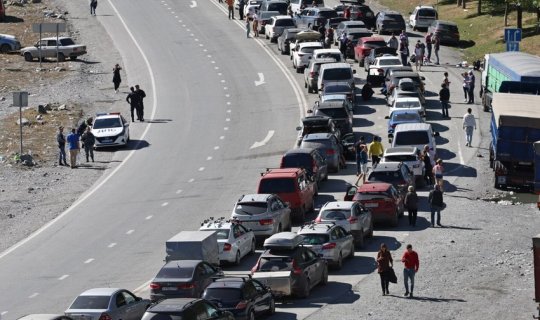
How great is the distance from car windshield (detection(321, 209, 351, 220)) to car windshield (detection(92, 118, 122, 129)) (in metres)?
19.8

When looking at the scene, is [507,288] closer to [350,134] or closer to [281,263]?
[281,263]

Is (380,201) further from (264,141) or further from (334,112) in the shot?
(264,141)

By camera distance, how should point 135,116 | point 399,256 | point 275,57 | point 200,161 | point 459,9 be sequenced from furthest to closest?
point 459,9, point 275,57, point 135,116, point 200,161, point 399,256

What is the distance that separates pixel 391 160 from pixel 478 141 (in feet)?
30.0

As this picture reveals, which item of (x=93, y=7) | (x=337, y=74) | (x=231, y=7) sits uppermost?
(x=337, y=74)

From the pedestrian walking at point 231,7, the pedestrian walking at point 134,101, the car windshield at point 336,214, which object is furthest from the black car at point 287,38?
the car windshield at point 336,214

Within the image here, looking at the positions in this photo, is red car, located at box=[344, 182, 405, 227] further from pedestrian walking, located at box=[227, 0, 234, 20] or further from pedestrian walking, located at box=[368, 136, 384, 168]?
pedestrian walking, located at box=[227, 0, 234, 20]

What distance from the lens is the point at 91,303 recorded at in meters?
29.2

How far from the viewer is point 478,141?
179ft

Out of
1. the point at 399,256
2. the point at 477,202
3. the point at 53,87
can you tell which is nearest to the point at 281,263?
the point at 399,256

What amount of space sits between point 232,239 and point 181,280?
520cm

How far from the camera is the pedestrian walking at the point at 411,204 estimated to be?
40.3 meters

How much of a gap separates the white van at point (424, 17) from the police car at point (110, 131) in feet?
102

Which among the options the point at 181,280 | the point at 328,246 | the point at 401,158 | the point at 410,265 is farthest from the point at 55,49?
the point at 410,265
